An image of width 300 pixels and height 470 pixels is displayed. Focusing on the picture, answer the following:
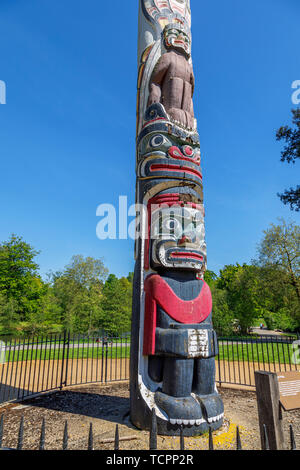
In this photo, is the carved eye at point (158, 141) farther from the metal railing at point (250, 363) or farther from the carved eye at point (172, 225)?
the metal railing at point (250, 363)

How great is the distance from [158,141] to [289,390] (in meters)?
5.18

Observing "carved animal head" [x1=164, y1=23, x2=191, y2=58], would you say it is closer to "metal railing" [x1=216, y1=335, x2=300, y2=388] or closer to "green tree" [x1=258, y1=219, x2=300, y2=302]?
"metal railing" [x1=216, y1=335, x2=300, y2=388]

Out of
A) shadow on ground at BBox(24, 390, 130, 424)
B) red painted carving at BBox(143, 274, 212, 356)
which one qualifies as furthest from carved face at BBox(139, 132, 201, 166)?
shadow on ground at BBox(24, 390, 130, 424)

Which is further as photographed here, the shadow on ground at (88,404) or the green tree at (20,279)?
the green tree at (20,279)

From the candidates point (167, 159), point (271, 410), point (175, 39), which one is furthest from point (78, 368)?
point (175, 39)

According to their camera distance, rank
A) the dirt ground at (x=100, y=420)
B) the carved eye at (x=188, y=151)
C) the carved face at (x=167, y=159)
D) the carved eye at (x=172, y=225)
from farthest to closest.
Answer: the carved eye at (x=188, y=151) < the carved face at (x=167, y=159) < the carved eye at (x=172, y=225) < the dirt ground at (x=100, y=420)

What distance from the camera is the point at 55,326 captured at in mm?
26312

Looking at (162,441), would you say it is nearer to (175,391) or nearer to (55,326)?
(175,391)

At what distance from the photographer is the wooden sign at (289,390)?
2.91 metres

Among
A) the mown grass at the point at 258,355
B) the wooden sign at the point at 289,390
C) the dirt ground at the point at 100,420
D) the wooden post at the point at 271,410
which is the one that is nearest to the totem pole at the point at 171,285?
the dirt ground at the point at 100,420

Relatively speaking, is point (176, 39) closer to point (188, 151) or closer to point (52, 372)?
point (188, 151)

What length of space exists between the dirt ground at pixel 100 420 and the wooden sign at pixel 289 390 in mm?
2355
